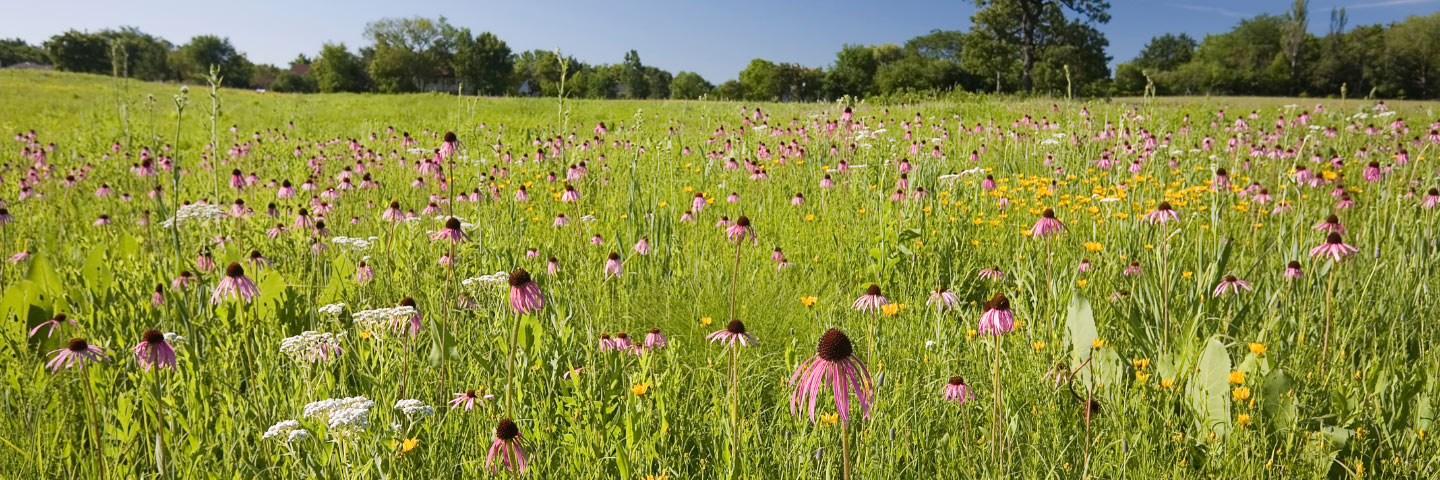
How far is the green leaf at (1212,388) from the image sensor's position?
1.73m

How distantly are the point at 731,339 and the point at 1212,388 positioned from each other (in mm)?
1238

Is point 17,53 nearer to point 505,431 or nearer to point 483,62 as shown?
point 483,62

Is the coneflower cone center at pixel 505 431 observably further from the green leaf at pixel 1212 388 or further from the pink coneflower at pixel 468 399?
the green leaf at pixel 1212 388

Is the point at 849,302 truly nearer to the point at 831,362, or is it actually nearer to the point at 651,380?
the point at 651,380

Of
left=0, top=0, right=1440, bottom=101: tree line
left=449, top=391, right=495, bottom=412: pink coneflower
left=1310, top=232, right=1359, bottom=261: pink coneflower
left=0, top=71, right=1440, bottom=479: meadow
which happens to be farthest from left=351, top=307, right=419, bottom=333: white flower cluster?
left=0, top=0, right=1440, bottom=101: tree line

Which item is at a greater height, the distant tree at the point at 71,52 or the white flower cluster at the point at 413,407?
the distant tree at the point at 71,52

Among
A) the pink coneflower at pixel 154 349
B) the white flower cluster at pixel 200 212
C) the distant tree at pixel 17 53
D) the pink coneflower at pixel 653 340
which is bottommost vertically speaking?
the pink coneflower at pixel 653 340

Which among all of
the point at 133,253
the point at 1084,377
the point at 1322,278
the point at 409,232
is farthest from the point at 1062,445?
the point at 133,253

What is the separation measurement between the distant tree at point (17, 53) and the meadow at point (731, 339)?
8733 centimetres

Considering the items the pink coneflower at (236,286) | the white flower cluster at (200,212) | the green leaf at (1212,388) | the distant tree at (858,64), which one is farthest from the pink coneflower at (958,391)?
the distant tree at (858,64)

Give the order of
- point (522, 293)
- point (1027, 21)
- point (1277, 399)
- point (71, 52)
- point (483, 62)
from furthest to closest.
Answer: point (483, 62) < point (71, 52) < point (1027, 21) < point (1277, 399) < point (522, 293)

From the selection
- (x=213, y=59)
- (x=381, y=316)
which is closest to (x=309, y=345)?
(x=381, y=316)

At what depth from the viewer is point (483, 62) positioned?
72938 mm

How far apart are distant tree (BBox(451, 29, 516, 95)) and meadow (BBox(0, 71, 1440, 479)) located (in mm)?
70437
